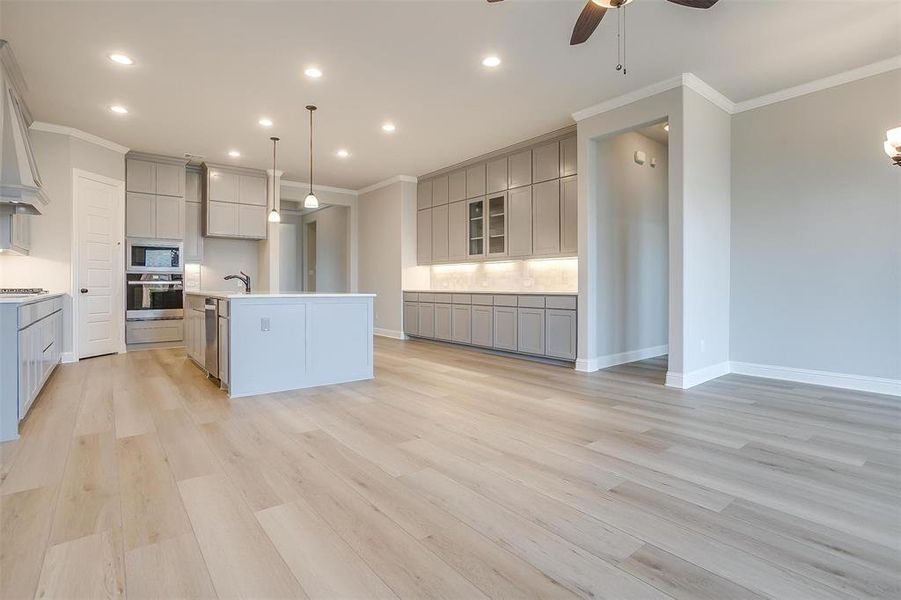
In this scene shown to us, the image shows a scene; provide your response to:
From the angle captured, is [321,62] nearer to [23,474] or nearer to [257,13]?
[257,13]

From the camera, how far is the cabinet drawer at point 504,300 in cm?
600

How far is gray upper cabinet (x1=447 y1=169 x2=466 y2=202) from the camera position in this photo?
23.6ft

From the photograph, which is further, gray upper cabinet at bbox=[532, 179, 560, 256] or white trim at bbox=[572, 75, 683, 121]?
gray upper cabinet at bbox=[532, 179, 560, 256]

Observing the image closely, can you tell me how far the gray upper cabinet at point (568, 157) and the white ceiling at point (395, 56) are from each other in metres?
0.26

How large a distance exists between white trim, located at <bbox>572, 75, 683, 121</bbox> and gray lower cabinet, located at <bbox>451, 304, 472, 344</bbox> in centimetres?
300

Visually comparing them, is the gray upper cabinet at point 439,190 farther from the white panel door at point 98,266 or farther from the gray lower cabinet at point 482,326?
the white panel door at point 98,266

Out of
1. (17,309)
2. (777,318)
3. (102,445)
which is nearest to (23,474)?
(102,445)

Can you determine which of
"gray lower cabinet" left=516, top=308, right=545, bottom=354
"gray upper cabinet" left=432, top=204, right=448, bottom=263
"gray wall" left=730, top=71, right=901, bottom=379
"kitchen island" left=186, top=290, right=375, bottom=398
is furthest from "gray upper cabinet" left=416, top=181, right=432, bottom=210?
"gray wall" left=730, top=71, right=901, bottom=379

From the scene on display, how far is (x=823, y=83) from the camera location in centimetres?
427

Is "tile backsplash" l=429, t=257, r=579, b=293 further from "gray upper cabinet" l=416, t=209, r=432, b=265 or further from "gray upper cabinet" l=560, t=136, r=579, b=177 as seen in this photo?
"gray upper cabinet" l=560, t=136, r=579, b=177

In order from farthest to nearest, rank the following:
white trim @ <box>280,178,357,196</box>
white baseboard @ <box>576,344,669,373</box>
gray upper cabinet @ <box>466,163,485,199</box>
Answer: white trim @ <box>280,178,357,196</box> < gray upper cabinet @ <box>466,163,485,199</box> < white baseboard @ <box>576,344,669,373</box>

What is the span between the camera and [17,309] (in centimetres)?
295

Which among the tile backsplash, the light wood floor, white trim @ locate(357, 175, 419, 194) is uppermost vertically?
white trim @ locate(357, 175, 419, 194)

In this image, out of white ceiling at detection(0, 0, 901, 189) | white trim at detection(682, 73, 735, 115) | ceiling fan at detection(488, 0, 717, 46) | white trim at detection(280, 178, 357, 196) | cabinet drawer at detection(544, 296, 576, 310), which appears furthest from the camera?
white trim at detection(280, 178, 357, 196)
